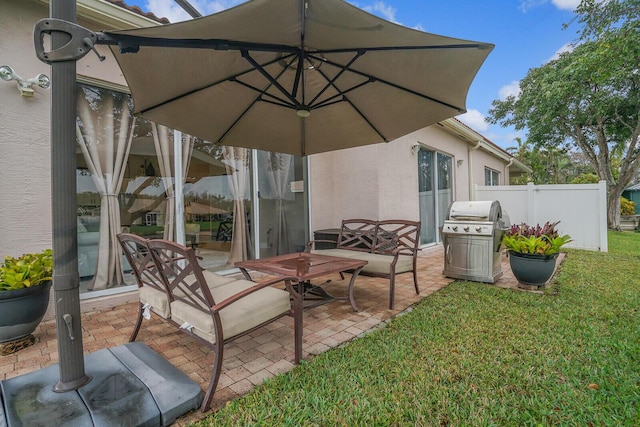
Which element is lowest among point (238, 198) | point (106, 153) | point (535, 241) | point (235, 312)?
point (235, 312)

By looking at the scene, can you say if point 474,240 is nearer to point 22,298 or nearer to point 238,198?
point 238,198

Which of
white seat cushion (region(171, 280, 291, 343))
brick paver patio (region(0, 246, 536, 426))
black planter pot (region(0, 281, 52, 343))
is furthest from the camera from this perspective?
black planter pot (region(0, 281, 52, 343))

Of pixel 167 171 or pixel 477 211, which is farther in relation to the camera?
pixel 477 211

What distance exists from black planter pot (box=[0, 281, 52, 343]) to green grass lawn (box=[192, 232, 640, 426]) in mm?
2042

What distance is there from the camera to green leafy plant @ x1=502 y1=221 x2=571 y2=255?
3.78 m

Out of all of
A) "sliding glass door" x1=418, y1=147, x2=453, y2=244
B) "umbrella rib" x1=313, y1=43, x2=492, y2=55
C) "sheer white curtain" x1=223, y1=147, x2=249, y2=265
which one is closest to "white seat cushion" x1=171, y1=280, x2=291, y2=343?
"umbrella rib" x1=313, y1=43, x2=492, y2=55

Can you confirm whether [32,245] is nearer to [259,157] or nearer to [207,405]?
[207,405]

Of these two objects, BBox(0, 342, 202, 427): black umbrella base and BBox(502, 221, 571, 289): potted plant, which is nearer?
BBox(0, 342, 202, 427): black umbrella base

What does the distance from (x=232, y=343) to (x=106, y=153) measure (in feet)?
9.05

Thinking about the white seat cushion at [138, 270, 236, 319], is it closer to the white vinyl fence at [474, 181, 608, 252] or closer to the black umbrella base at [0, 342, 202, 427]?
the black umbrella base at [0, 342, 202, 427]

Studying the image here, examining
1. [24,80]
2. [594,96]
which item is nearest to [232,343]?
[24,80]

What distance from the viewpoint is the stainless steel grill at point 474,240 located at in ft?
13.8

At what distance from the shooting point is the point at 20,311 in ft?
8.00

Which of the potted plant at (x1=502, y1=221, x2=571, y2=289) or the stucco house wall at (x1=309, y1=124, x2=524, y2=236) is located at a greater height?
the stucco house wall at (x1=309, y1=124, x2=524, y2=236)
